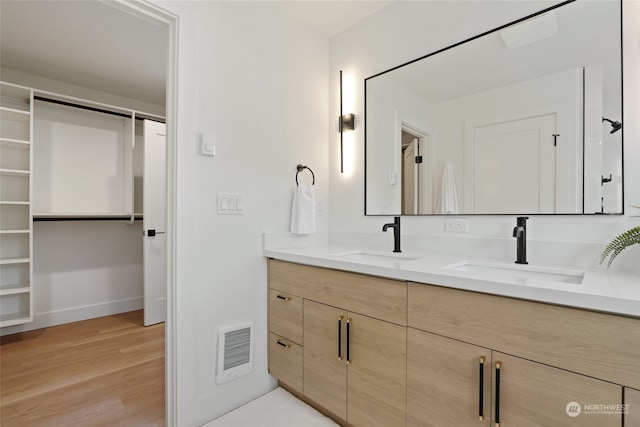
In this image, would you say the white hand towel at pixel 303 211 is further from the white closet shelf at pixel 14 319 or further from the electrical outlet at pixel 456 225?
the white closet shelf at pixel 14 319

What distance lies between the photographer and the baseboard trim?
2.92 m

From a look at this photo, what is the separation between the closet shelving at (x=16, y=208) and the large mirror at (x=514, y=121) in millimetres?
3199

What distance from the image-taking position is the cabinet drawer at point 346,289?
1.28 meters

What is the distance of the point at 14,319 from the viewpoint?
2.71m

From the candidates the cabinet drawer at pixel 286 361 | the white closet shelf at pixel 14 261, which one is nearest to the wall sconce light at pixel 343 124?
the cabinet drawer at pixel 286 361

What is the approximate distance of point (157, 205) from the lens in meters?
3.21

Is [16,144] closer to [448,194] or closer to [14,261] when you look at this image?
[14,261]

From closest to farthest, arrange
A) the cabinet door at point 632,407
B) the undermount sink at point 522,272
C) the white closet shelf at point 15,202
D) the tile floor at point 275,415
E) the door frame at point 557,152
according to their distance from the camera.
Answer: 1. the cabinet door at point 632,407
2. the undermount sink at point 522,272
3. the door frame at point 557,152
4. the tile floor at point 275,415
5. the white closet shelf at point 15,202

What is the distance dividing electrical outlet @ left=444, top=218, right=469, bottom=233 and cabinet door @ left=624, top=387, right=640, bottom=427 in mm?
952

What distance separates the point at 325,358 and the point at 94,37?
113 inches

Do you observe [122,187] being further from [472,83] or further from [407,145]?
[472,83]

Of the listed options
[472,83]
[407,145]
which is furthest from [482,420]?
[472,83]

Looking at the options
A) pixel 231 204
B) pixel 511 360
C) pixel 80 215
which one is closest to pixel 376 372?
pixel 511 360

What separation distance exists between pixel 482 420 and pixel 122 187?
151 inches
